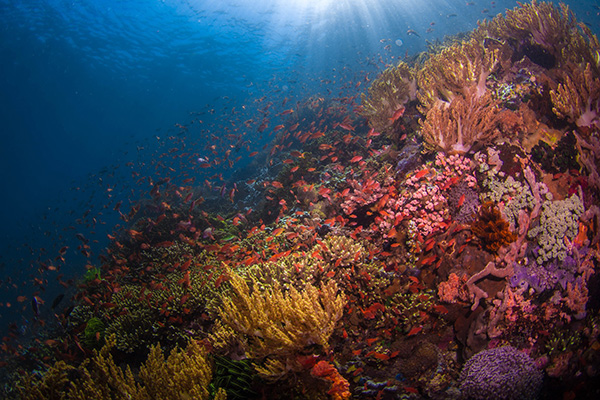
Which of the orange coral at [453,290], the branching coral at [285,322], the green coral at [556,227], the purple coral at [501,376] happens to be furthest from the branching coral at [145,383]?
the green coral at [556,227]

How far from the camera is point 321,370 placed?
287 centimetres

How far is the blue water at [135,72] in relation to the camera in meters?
22.4

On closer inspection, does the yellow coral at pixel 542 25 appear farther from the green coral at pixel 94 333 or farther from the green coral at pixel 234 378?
the green coral at pixel 94 333

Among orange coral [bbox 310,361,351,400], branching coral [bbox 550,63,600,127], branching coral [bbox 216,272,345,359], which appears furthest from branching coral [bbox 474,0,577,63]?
orange coral [bbox 310,361,351,400]

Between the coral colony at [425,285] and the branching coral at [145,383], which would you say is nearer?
the branching coral at [145,383]

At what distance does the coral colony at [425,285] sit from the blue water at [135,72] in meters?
9.45

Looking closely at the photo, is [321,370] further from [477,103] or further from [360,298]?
[477,103]

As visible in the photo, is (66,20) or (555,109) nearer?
(555,109)

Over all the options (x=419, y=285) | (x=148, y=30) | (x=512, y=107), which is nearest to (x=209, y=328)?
(x=419, y=285)

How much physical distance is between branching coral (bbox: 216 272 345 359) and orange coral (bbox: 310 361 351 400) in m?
0.23

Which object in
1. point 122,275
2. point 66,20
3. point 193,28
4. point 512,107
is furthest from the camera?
point 193,28

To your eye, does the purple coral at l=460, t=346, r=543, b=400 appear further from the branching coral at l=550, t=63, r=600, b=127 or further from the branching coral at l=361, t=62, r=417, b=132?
the branching coral at l=361, t=62, r=417, b=132

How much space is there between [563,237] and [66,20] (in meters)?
41.2

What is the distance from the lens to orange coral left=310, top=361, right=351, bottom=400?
288 cm
